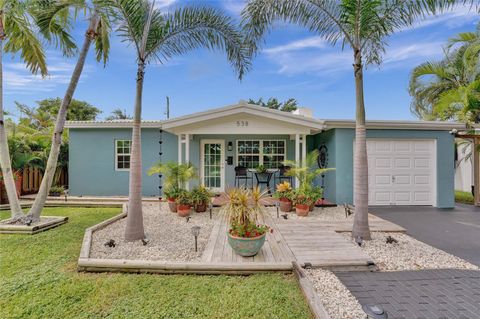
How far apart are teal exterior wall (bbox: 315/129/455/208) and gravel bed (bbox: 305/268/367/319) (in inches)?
185

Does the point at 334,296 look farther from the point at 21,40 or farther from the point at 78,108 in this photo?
the point at 78,108

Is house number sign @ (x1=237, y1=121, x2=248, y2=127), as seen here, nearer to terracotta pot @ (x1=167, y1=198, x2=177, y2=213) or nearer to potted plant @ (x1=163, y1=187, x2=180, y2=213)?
potted plant @ (x1=163, y1=187, x2=180, y2=213)

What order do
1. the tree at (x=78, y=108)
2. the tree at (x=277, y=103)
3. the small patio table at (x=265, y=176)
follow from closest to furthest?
the small patio table at (x=265, y=176)
the tree at (x=78, y=108)
the tree at (x=277, y=103)

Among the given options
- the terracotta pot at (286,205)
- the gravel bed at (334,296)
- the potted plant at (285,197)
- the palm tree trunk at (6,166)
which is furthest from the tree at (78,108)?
the gravel bed at (334,296)

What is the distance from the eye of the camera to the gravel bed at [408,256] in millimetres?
3484

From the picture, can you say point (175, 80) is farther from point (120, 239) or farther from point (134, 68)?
point (120, 239)

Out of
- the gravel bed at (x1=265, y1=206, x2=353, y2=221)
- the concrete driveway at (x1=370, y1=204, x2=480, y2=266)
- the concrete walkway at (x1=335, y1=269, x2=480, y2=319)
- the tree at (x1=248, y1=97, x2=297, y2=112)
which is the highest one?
the tree at (x1=248, y1=97, x2=297, y2=112)

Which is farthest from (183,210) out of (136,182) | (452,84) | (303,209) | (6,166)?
(452,84)

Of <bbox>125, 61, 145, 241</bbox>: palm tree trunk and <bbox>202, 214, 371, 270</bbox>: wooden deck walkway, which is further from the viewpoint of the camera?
<bbox>125, 61, 145, 241</bbox>: palm tree trunk

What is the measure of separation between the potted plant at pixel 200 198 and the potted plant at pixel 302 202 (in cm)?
251

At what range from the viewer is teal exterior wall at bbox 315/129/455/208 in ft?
24.5

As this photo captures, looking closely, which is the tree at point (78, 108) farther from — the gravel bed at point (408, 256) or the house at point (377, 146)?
the gravel bed at point (408, 256)

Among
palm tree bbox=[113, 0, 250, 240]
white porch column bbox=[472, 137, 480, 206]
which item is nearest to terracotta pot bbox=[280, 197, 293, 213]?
palm tree bbox=[113, 0, 250, 240]

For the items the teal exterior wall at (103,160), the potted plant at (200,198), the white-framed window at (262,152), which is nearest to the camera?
the potted plant at (200,198)
